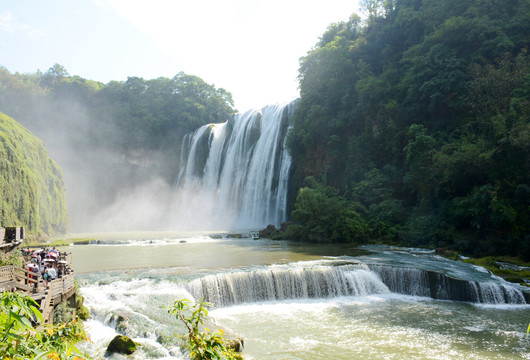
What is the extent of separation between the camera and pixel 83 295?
12.7 metres

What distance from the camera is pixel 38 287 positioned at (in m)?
9.57

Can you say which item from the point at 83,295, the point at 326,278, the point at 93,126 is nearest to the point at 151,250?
the point at 83,295

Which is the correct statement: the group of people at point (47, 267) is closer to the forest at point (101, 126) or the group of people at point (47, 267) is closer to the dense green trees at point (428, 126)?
the dense green trees at point (428, 126)

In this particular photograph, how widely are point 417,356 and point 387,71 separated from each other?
28180 millimetres

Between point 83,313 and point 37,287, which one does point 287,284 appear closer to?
point 83,313

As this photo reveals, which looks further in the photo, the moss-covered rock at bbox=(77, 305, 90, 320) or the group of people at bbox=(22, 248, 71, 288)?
the moss-covered rock at bbox=(77, 305, 90, 320)

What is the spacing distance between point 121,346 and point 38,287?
111 inches

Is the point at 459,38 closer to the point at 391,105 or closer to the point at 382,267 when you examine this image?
the point at 391,105

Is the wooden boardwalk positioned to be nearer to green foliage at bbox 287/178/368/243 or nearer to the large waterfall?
green foliage at bbox 287/178/368/243

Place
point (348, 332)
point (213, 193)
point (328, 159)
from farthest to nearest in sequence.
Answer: point (213, 193)
point (328, 159)
point (348, 332)

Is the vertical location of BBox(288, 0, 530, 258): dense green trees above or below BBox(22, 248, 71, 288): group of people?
above

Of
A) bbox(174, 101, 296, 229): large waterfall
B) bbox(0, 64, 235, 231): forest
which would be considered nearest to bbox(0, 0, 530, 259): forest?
bbox(174, 101, 296, 229): large waterfall

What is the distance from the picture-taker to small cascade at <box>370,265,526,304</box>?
1414cm

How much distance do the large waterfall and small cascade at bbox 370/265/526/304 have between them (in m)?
22.5
